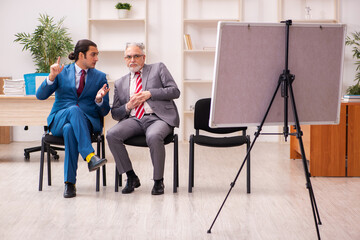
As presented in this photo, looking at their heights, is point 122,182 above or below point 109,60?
below

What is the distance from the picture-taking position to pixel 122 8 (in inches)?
278

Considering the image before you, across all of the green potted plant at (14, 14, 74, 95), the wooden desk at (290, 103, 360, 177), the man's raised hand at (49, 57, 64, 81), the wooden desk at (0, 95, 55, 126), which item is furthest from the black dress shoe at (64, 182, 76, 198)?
the green potted plant at (14, 14, 74, 95)

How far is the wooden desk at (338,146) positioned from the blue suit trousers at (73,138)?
198cm

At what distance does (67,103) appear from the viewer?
3920mm

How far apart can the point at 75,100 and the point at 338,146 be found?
230 cm

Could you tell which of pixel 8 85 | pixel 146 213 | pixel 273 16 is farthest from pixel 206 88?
pixel 146 213

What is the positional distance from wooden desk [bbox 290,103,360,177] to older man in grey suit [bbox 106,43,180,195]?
51.9 inches

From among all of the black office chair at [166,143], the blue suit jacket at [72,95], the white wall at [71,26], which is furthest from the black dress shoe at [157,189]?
the white wall at [71,26]

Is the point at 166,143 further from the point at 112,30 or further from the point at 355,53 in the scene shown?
the point at 355,53

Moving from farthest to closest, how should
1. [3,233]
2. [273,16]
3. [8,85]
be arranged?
1. [273,16]
2. [8,85]
3. [3,233]

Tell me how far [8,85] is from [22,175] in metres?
1.15

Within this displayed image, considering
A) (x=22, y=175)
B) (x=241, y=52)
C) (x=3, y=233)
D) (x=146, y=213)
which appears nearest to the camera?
(x=241, y=52)

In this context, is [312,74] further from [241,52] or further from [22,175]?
[22,175]

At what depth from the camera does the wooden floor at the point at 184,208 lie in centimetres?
277
